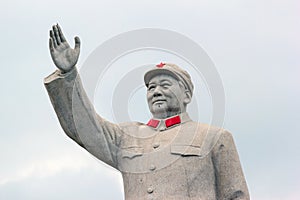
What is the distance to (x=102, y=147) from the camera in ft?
30.7

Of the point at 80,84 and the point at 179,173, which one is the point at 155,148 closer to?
the point at 179,173

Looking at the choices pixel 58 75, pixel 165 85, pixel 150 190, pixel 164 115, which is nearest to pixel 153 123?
pixel 164 115

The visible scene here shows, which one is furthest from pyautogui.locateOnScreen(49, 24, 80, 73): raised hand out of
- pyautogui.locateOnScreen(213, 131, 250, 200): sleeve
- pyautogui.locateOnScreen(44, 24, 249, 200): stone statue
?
pyautogui.locateOnScreen(213, 131, 250, 200): sleeve

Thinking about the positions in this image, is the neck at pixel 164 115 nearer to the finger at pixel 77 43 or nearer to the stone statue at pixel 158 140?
the stone statue at pixel 158 140

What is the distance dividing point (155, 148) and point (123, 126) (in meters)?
0.66

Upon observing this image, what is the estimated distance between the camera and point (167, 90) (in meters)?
9.56

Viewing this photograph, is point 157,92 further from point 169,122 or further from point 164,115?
point 169,122

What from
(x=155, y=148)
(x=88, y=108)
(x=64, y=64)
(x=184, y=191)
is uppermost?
(x=64, y=64)

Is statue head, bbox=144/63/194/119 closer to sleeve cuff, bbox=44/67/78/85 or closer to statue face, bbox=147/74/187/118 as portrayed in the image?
statue face, bbox=147/74/187/118

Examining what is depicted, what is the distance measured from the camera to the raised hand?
8773mm

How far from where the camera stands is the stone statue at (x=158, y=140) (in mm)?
8922

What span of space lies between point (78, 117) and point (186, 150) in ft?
4.96

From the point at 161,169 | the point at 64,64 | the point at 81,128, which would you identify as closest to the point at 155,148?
the point at 161,169

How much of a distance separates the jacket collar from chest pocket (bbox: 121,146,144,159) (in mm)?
424
